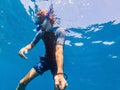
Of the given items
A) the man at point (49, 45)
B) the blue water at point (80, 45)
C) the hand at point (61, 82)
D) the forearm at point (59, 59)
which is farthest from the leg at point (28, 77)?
the blue water at point (80, 45)

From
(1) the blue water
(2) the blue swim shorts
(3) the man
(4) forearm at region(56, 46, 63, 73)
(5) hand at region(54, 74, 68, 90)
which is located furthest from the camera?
(1) the blue water

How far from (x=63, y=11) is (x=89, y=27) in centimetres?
292

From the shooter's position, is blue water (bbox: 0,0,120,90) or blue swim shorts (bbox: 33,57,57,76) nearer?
blue swim shorts (bbox: 33,57,57,76)

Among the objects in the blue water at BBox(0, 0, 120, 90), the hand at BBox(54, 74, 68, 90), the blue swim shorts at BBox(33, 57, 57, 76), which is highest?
the hand at BBox(54, 74, 68, 90)

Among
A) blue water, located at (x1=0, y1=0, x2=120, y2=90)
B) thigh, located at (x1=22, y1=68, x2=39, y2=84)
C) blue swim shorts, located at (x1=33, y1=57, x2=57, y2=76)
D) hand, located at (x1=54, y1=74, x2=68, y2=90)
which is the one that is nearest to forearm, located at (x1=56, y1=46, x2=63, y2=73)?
hand, located at (x1=54, y1=74, x2=68, y2=90)

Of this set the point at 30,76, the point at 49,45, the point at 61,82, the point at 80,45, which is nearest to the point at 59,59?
the point at 61,82

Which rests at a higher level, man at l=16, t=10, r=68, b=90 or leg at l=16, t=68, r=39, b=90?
man at l=16, t=10, r=68, b=90

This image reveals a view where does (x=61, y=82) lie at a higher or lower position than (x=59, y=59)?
lower

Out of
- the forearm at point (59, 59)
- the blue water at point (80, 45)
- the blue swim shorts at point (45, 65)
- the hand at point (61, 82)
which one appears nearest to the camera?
the hand at point (61, 82)

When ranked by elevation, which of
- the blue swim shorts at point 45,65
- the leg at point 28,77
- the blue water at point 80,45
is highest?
the blue swim shorts at point 45,65

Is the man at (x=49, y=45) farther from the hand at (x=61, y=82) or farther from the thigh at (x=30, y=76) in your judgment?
the hand at (x=61, y=82)

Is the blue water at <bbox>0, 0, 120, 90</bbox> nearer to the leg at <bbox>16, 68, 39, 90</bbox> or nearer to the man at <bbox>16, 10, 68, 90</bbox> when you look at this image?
the man at <bbox>16, 10, 68, 90</bbox>

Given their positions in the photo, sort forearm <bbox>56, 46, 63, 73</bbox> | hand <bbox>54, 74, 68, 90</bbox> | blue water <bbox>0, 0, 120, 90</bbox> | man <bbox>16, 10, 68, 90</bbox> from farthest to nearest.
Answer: blue water <bbox>0, 0, 120, 90</bbox> → man <bbox>16, 10, 68, 90</bbox> → forearm <bbox>56, 46, 63, 73</bbox> → hand <bbox>54, 74, 68, 90</bbox>

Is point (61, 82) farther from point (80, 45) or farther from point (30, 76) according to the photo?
point (80, 45)
